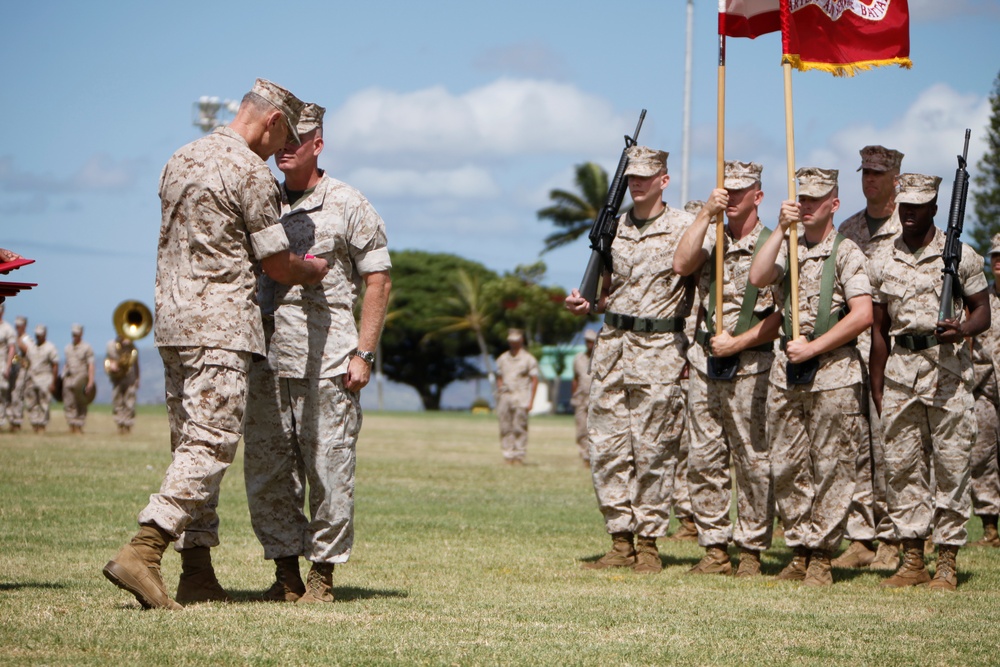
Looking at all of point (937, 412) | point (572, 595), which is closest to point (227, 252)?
point (572, 595)

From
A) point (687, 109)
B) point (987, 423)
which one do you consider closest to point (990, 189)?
point (687, 109)

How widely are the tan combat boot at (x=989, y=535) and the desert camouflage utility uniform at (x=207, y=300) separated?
7470 millimetres

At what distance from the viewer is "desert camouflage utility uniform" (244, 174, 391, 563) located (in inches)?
300

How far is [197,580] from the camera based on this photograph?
7.55 meters

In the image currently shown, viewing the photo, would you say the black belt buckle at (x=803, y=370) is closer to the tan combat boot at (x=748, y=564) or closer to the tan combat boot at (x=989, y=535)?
the tan combat boot at (x=748, y=564)

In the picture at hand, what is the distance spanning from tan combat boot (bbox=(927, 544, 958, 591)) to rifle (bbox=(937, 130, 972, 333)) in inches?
58.3

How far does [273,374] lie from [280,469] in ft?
1.74

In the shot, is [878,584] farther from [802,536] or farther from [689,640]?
[689,640]

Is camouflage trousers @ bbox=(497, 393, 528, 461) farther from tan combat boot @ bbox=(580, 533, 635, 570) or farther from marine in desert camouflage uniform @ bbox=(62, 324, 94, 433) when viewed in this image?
tan combat boot @ bbox=(580, 533, 635, 570)

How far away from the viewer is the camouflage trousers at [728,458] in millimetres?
9609

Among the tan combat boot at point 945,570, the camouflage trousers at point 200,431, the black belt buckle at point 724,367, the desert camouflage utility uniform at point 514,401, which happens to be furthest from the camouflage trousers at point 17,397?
the tan combat boot at point 945,570

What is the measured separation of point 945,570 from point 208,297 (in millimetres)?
5112

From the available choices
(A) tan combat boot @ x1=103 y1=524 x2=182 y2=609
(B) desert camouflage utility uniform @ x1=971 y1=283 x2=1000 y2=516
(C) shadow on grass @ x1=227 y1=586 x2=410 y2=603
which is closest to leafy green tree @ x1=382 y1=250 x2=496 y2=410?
(B) desert camouflage utility uniform @ x1=971 y1=283 x2=1000 y2=516

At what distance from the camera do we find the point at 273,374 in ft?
25.1
